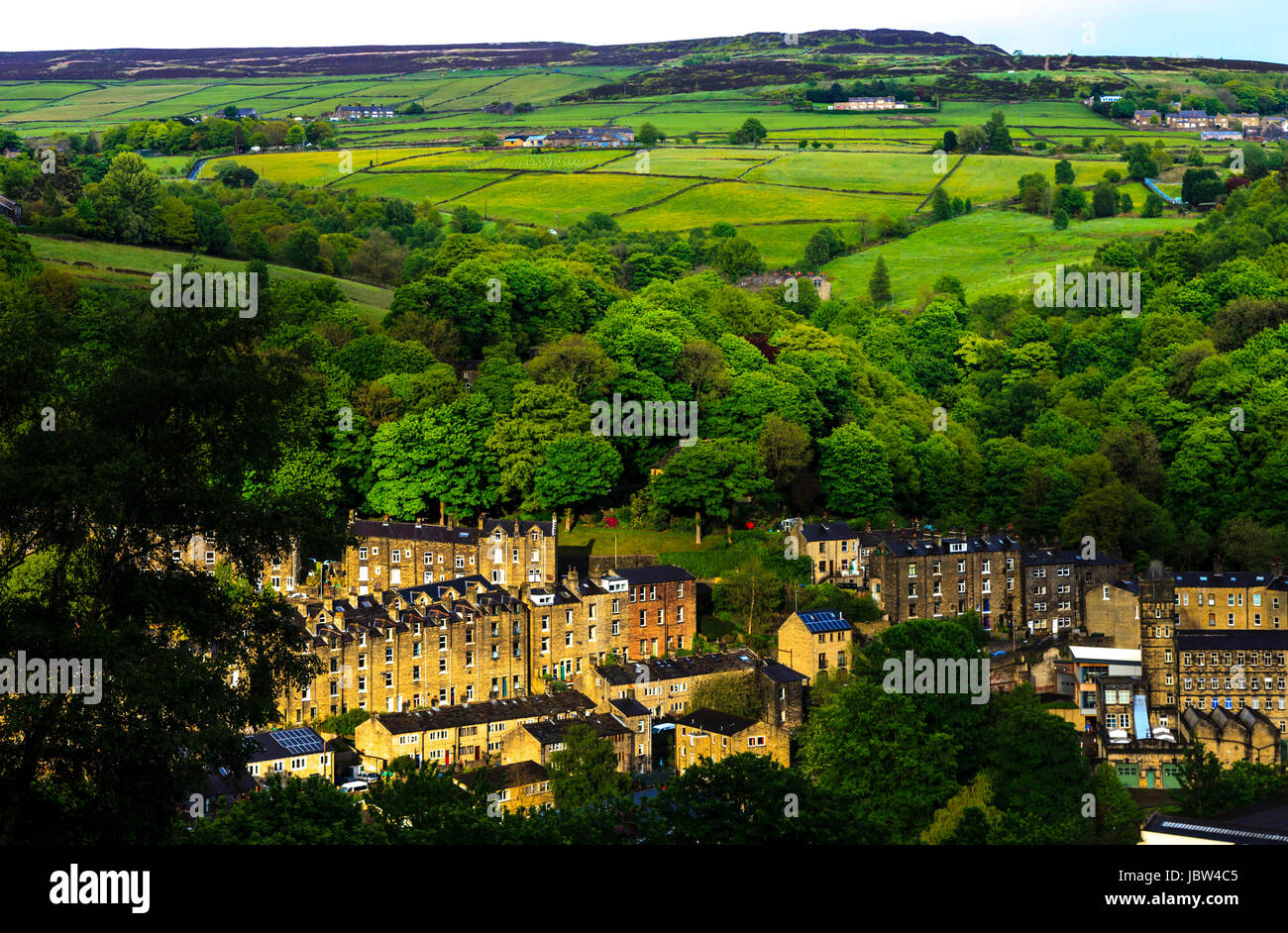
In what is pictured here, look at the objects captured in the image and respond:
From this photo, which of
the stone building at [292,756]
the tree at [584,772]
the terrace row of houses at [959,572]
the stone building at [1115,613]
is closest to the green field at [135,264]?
the terrace row of houses at [959,572]

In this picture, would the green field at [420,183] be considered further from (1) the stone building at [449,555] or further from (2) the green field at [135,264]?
(1) the stone building at [449,555]

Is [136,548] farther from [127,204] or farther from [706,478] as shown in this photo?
[127,204]

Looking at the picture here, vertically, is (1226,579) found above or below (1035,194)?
below

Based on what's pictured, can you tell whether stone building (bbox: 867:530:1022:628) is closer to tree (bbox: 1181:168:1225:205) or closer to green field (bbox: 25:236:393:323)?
green field (bbox: 25:236:393:323)

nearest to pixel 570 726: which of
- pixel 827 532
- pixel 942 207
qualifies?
pixel 827 532

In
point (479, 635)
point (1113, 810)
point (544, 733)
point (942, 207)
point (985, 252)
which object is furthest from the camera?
point (942, 207)

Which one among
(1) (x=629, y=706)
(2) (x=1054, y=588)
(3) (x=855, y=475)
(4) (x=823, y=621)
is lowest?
(1) (x=629, y=706)

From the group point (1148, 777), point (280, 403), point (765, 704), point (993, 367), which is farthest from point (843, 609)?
point (280, 403)
